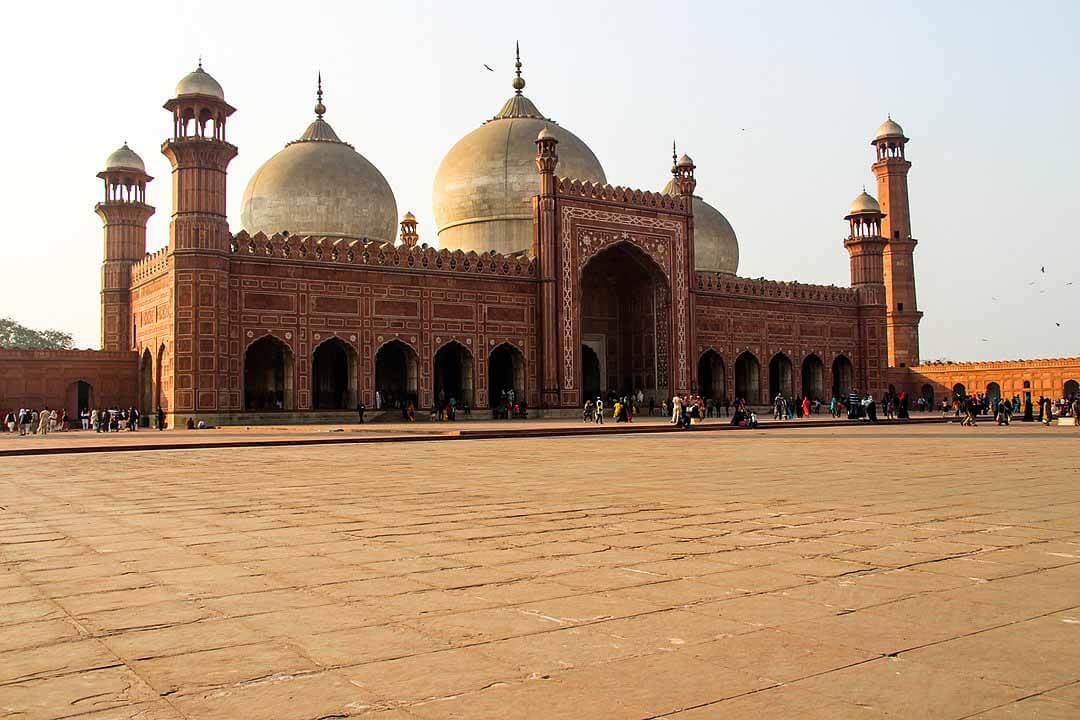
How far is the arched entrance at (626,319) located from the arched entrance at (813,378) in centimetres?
633

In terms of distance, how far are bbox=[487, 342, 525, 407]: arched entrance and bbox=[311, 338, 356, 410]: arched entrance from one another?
3404 mm

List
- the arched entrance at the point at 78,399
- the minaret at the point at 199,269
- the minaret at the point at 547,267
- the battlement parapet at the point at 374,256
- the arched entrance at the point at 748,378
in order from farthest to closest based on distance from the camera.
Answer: the arched entrance at the point at 748,378, the minaret at the point at 547,267, the arched entrance at the point at 78,399, the battlement parapet at the point at 374,256, the minaret at the point at 199,269

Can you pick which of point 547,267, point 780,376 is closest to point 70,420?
point 547,267

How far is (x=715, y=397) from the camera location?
28.3m

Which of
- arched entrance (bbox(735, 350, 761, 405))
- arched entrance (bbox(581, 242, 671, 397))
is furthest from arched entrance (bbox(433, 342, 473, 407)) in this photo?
arched entrance (bbox(735, 350, 761, 405))

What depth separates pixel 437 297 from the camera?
893 inches

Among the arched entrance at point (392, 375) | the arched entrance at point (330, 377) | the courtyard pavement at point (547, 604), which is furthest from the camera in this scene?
the arched entrance at point (392, 375)

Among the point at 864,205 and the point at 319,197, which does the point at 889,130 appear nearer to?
the point at 864,205

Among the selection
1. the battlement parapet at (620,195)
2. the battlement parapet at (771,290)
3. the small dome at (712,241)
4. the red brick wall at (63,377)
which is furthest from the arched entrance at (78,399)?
the small dome at (712,241)

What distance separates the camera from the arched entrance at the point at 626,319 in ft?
85.8

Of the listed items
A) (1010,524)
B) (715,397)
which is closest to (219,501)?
(1010,524)

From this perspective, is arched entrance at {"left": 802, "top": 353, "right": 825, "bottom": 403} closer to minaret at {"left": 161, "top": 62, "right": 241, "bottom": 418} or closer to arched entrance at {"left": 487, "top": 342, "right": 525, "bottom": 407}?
arched entrance at {"left": 487, "top": 342, "right": 525, "bottom": 407}

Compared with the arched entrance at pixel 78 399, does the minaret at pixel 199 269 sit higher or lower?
higher

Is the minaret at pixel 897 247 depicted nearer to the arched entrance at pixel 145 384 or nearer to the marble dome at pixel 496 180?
the marble dome at pixel 496 180
